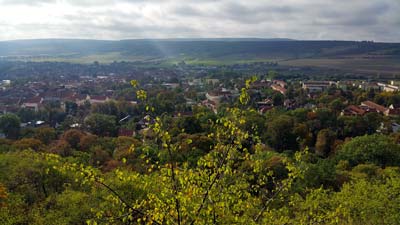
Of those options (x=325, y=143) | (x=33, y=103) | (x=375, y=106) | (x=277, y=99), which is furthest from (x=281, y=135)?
(x=33, y=103)

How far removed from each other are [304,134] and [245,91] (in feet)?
101

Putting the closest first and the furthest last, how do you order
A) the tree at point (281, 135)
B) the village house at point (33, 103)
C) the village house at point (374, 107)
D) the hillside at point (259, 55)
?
the tree at point (281, 135)
the village house at point (374, 107)
the village house at point (33, 103)
the hillside at point (259, 55)

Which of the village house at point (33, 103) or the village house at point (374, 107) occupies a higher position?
the village house at point (374, 107)

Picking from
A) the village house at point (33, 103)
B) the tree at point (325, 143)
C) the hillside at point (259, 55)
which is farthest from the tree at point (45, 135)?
the hillside at point (259, 55)

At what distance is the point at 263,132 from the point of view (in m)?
36.1

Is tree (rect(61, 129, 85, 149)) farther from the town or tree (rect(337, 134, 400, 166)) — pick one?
tree (rect(337, 134, 400, 166))

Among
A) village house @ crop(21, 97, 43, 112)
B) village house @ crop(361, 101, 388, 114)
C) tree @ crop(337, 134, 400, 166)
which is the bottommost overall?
village house @ crop(21, 97, 43, 112)

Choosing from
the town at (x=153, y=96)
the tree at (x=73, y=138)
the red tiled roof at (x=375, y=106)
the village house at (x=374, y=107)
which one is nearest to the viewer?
the tree at (x=73, y=138)

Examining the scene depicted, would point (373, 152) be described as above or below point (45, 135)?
above

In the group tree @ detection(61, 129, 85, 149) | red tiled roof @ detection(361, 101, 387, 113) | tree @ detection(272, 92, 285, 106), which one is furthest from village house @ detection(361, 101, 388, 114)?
tree @ detection(61, 129, 85, 149)

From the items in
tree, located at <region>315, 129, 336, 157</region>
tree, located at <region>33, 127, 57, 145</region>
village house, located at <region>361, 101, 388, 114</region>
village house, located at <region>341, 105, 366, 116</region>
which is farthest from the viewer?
village house, located at <region>361, 101, 388, 114</region>

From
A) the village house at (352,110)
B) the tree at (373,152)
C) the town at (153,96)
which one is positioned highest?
the tree at (373,152)

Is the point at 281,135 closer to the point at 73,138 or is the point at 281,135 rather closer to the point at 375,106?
the point at 73,138

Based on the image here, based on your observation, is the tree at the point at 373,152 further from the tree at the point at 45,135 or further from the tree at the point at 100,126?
the tree at the point at 45,135
